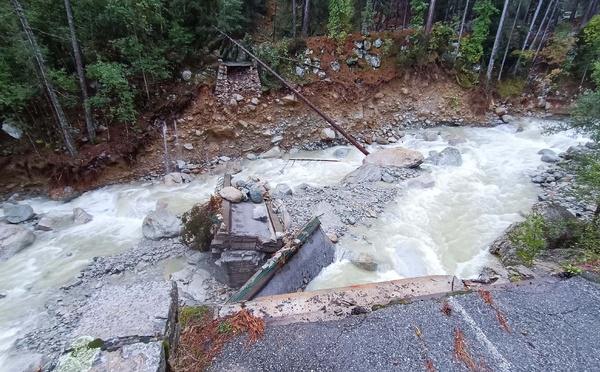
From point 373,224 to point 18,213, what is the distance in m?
10.2

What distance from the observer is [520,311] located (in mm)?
3910

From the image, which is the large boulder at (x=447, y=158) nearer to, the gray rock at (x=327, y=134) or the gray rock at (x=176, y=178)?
the gray rock at (x=327, y=134)

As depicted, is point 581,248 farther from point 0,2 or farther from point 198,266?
point 0,2

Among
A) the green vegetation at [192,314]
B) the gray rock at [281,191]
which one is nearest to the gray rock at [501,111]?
the gray rock at [281,191]

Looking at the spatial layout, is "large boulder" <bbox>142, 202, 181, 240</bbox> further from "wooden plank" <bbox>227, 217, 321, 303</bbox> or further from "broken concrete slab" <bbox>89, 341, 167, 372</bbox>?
"broken concrete slab" <bbox>89, 341, 167, 372</bbox>

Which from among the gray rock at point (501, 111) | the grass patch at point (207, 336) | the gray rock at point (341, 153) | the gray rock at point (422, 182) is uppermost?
the gray rock at point (501, 111)

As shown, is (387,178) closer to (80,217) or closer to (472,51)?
(80,217)

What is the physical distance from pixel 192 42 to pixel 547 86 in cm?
1752

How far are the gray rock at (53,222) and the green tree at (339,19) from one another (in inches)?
523

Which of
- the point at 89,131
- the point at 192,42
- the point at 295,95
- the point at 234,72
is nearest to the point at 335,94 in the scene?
the point at 295,95

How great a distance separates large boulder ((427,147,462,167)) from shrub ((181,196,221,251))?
847 cm

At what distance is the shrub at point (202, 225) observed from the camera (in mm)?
6879

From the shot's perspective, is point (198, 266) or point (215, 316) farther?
point (198, 266)

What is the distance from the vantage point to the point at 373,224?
835 centimetres
